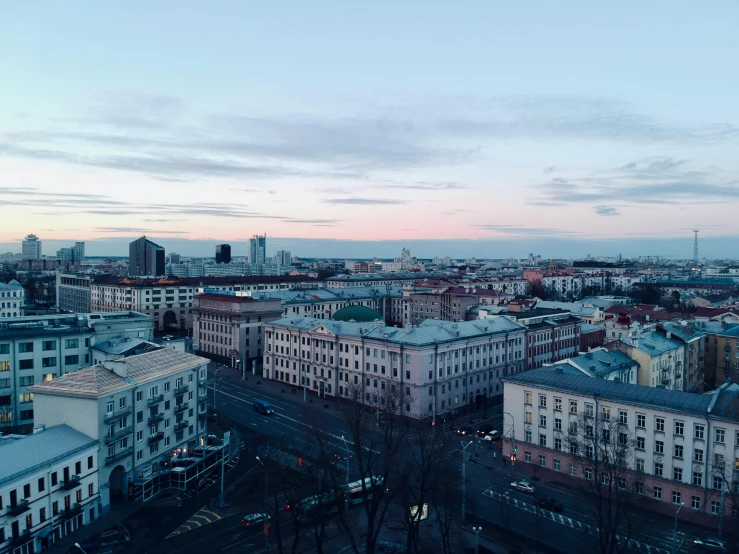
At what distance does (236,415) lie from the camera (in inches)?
2448

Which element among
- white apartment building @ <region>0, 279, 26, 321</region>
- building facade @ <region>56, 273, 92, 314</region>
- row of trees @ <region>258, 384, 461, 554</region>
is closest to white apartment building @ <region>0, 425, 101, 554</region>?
row of trees @ <region>258, 384, 461, 554</region>

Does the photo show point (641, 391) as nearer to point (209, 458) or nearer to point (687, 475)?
point (687, 475)

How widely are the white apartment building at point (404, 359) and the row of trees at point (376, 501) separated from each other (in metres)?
13.7

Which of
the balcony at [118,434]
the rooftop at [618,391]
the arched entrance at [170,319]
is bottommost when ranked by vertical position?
the arched entrance at [170,319]

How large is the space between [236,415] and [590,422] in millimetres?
35265

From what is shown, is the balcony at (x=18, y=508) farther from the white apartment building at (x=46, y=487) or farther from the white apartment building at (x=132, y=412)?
the white apartment building at (x=132, y=412)

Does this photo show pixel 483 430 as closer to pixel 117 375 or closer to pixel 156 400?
pixel 156 400

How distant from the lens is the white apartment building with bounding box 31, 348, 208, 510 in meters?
40.1

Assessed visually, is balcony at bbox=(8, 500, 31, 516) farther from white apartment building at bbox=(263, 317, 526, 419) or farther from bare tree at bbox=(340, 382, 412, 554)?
white apartment building at bbox=(263, 317, 526, 419)

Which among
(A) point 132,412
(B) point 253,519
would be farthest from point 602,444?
(A) point 132,412

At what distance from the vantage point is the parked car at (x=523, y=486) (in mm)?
42906

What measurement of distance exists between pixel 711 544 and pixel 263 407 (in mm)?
42137

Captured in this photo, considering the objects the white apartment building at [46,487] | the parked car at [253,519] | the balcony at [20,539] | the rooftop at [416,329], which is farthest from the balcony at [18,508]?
the rooftop at [416,329]

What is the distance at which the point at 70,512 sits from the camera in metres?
36.2
